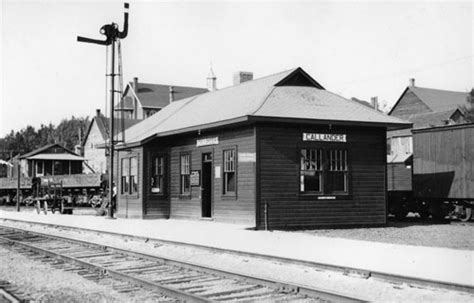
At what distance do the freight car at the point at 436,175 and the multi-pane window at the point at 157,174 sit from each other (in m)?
9.58

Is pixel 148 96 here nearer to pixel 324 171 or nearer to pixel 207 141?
pixel 207 141

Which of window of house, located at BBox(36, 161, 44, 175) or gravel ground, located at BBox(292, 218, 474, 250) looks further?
window of house, located at BBox(36, 161, 44, 175)

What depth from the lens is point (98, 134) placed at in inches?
2810

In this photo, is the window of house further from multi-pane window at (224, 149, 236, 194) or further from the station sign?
multi-pane window at (224, 149, 236, 194)

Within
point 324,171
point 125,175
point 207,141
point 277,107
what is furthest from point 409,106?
point 277,107

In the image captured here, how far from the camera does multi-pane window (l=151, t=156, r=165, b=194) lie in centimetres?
2394

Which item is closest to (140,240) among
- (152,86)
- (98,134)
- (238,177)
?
(238,177)

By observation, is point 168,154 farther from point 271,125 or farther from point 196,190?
point 271,125

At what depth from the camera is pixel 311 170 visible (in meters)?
19.0

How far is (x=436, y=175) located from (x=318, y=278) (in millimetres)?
14398

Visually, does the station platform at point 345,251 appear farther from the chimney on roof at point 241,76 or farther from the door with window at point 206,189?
the chimney on roof at point 241,76

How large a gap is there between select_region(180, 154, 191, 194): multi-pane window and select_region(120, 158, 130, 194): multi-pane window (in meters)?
→ 3.71

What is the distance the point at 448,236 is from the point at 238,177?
6.57 m

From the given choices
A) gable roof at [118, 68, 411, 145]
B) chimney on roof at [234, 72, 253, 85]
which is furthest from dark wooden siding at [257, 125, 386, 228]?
chimney on roof at [234, 72, 253, 85]
